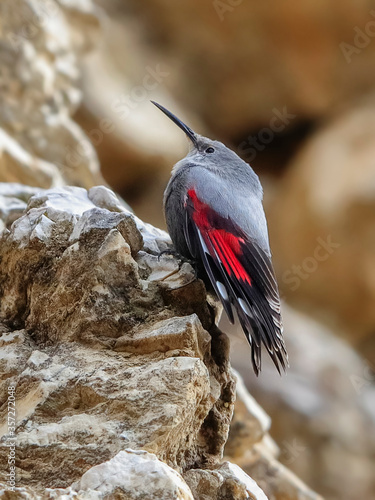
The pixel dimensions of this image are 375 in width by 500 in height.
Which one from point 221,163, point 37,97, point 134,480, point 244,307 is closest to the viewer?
point 134,480

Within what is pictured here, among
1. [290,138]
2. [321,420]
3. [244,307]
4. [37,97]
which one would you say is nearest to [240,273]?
[244,307]

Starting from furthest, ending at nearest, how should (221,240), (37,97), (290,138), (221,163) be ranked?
(290,138), (37,97), (221,163), (221,240)

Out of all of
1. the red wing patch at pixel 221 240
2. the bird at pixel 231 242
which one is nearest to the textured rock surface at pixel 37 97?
the bird at pixel 231 242

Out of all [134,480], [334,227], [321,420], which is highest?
[134,480]

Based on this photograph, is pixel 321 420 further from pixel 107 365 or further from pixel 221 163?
pixel 107 365

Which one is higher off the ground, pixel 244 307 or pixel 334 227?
pixel 244 307

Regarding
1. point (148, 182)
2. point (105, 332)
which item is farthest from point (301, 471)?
point (105, 332)

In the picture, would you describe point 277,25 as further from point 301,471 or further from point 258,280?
point 258,280

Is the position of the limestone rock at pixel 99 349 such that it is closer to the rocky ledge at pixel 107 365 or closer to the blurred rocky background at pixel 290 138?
the rocky ledge at pixel 107 365
